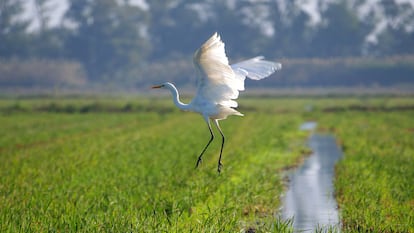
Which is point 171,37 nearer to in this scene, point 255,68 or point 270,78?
point 270,78

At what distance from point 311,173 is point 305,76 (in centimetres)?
6073

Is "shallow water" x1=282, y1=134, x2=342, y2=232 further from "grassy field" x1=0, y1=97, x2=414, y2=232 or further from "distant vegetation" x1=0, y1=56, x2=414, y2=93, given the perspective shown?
"distant vegetation" x1=0, y1=56, x2=414, y2=93

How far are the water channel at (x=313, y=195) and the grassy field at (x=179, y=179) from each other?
218 millimetres

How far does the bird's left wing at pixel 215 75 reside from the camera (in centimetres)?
950

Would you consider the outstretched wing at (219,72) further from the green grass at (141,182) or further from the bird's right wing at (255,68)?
the green grass at (141,182)

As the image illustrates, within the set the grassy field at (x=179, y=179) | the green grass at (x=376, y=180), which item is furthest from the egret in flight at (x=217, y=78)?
the green grass at (x=376, y=180)

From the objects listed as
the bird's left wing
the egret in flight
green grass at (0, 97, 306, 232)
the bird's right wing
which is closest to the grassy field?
green grass at (0, 97, 306, 232)

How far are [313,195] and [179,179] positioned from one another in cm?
222

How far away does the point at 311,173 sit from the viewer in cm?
1563

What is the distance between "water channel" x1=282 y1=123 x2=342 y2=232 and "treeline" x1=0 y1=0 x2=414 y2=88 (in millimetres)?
59677

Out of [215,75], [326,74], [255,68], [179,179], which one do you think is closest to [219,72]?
[215,75]

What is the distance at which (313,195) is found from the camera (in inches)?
501

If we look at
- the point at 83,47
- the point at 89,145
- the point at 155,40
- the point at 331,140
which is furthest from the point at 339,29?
the point at 89,145

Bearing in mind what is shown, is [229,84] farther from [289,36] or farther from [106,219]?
[289,36]
